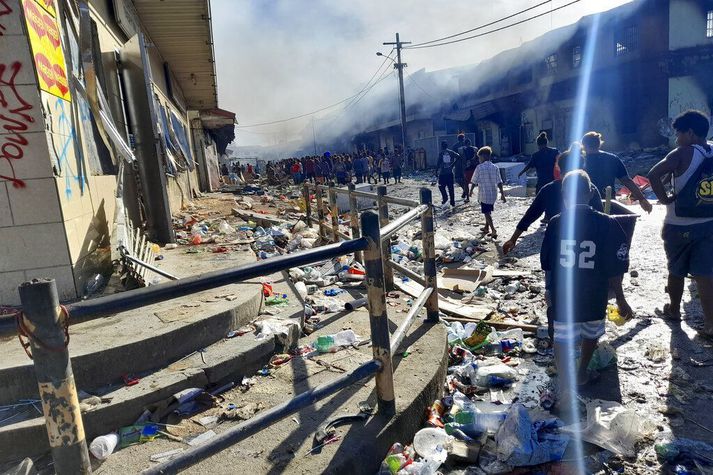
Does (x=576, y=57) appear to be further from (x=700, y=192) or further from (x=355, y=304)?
(x=355, y=304)

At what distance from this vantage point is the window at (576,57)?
25.4m

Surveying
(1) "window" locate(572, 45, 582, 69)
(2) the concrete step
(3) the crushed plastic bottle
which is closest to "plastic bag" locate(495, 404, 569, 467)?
(3) the crushed plastic bottle

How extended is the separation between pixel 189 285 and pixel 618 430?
7.69 ft

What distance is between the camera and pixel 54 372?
1249 mm

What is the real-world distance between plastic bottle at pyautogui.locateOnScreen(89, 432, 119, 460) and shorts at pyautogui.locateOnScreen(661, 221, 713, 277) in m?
4.15

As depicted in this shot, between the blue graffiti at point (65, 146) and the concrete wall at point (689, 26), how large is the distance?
1036 inches

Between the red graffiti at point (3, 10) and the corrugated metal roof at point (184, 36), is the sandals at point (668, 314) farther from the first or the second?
the corrugated metal roof at point (184, 36)

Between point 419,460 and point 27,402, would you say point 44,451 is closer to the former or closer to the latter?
point 27,402

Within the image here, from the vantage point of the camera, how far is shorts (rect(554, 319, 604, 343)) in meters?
2.92

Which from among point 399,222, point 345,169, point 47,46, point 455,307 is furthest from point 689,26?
point 47,46

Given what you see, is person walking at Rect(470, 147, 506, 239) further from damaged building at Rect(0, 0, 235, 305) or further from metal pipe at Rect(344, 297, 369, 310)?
damaged building at Rect(0, 0, 235, 305)

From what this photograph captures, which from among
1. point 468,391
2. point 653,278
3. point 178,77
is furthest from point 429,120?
point 468,391

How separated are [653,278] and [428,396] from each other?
393cm

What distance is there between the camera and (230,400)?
8.63 ft
